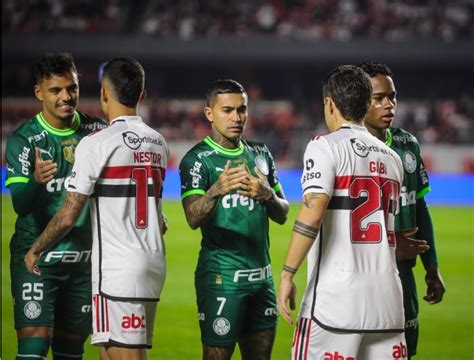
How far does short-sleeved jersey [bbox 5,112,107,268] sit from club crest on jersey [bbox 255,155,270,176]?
118 cm

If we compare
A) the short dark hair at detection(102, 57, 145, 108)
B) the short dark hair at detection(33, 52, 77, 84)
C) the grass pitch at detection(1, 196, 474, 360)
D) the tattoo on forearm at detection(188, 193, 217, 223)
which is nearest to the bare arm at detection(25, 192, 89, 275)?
the short dark hair at detection(102, 57, 145, 108)

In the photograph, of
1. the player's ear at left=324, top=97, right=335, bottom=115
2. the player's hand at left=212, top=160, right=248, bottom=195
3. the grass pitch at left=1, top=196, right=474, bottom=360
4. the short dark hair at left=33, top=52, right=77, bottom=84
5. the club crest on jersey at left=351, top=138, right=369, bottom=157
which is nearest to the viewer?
the club crest on jersey at left=351, top=138, right=369, bottom=157

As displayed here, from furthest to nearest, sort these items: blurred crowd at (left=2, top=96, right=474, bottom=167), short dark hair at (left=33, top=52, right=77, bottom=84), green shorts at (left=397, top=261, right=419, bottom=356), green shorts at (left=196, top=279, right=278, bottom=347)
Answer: blurred crowd at (left=2, top=96, right=474, bottom=167)
short dark hair at (left=33, top=52, right=77, bottom=84)
green shorts at (left=397, top=261, right=419, bottom=356)
green shorts at (left=196, top=279, right=278, bottom=347)

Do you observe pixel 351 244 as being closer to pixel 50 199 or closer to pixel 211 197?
pixel 211 197

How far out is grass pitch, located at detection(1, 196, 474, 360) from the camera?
26.1 ft

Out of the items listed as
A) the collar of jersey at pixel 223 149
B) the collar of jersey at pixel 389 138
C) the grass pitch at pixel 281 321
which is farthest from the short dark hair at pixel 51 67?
the grass pitch at pixel 281 321

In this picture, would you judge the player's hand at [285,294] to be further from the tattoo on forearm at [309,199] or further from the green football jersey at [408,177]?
the green football jersey at [408,177]

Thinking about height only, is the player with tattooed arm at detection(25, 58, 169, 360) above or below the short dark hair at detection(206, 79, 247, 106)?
below

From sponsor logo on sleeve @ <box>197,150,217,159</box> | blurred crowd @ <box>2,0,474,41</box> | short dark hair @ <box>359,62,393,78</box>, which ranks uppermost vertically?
blurred crowd @ <box>2,0,474,41</box>

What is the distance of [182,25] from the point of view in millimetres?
32594

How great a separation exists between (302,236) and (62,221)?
1.47 meters

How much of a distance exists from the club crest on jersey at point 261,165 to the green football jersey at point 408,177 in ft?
2.69

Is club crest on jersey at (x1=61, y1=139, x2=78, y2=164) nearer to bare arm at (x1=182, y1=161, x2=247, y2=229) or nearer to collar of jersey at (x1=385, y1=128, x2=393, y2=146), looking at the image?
bare arm at (x1=182, y1=161, x2=247, y2=229)

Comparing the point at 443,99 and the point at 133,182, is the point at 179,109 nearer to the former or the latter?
the point at 443,99
